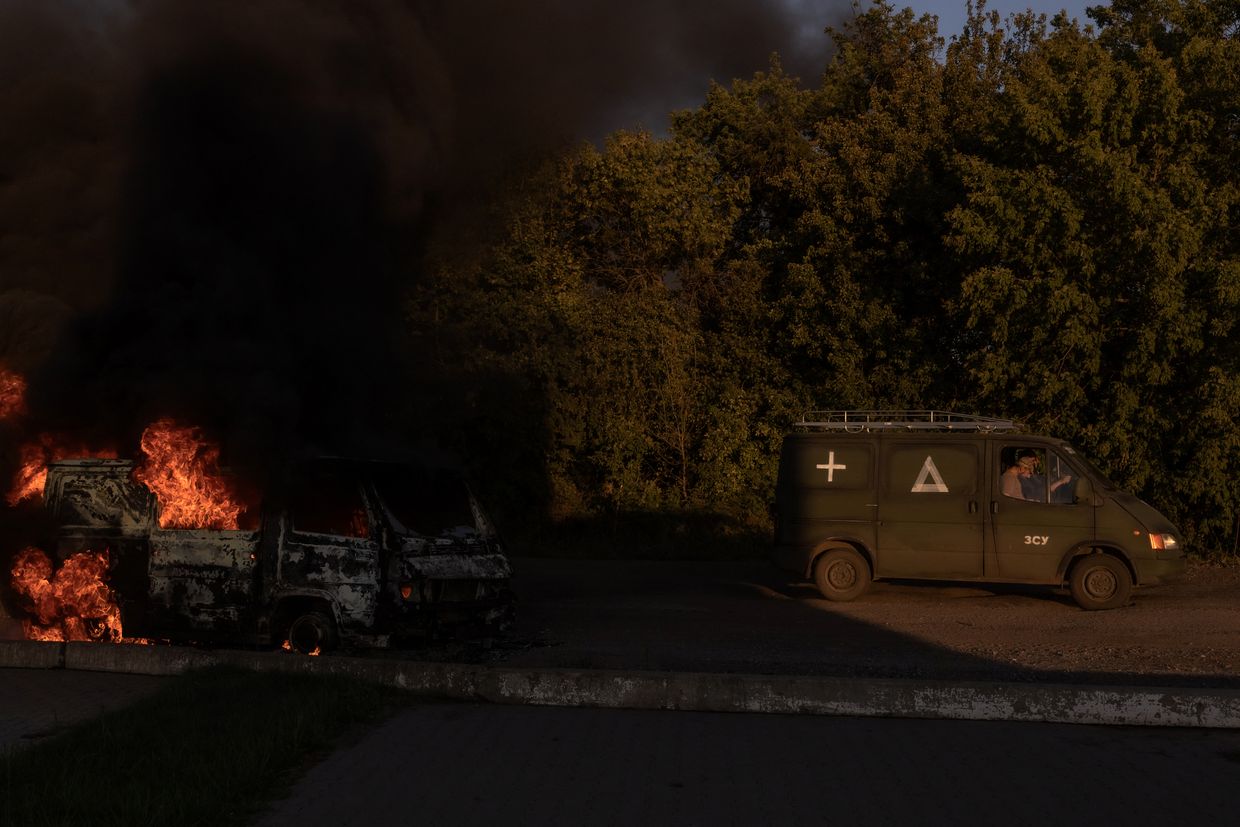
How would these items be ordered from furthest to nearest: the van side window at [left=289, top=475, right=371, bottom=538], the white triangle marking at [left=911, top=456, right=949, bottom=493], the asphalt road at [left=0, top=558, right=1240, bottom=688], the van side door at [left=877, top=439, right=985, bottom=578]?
the white triangle marking at [left=911, top=456, right=949, bottom=493]
the van side door at [left=877, top=439, right=985, bottom=578]
the asphalt road at [left=0, top=558, right=1240, bottom=688]
the van side window at [left=289, top=475, right=371, bottom=538]

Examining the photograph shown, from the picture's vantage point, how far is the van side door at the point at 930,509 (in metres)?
13.6

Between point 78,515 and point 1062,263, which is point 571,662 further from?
point 1062,263

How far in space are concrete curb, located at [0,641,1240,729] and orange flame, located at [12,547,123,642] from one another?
5.71 feet

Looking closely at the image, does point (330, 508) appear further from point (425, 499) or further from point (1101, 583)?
point (1101, 583)

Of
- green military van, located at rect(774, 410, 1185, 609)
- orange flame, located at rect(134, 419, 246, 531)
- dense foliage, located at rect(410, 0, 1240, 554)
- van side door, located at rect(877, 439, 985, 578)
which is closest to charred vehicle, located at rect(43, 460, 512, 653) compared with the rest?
orange flame, located at rect(134, 419, 246, 531)

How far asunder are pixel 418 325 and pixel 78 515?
847cm

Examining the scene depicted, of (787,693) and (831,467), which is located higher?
(831,467)

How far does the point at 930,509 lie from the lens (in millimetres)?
13758

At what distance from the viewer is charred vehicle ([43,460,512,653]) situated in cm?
950

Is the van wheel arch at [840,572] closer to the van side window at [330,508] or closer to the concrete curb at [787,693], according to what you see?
the concrete curb at [787,693]

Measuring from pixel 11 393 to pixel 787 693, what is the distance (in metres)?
7.96

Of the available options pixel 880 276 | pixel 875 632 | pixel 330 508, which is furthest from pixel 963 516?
pixel 880 276

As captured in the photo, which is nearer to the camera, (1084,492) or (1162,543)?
(1162,543)

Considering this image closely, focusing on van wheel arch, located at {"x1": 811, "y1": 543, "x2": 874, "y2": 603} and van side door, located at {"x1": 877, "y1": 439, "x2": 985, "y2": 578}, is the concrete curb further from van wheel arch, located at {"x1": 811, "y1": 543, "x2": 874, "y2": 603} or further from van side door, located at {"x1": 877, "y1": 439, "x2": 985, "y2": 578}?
van wheel arch, located at {"x1": 811, "y1": 543, "x2": 874, "y2": 603}
